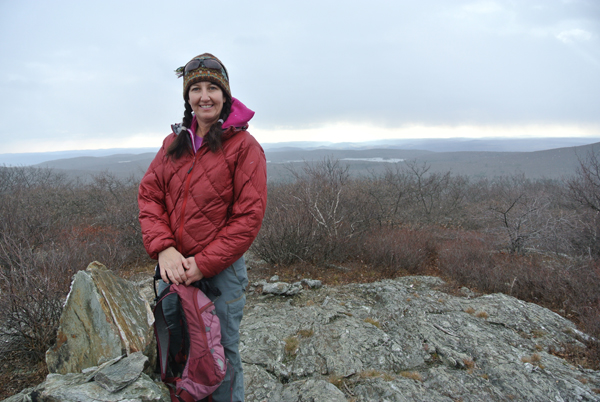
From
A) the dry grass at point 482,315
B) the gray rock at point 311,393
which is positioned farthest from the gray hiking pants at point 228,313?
the dry grass at point 482,315

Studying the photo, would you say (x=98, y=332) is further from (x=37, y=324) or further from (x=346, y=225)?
(x=346, y=225)

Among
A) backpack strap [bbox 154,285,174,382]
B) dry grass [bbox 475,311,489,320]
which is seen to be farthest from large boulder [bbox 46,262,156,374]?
dry grass [bbox 475,311,489,320]

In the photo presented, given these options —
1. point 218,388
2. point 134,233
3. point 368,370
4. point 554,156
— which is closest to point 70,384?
point 218,388

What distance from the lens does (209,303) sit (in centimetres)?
166

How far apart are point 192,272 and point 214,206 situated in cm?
40

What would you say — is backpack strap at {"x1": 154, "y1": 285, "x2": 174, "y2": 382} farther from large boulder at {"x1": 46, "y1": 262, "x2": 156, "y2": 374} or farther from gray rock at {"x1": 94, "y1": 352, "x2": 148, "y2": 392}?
large boulder at {"x1": 46, "y1": 262, "x2": 156, "y2": 374}

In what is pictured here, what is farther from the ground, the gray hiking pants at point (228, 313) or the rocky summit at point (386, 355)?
the gray hiking pants at point (228, 313)

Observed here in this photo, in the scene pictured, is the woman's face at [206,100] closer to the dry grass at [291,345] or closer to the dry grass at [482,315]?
the dry grass at [291,345]

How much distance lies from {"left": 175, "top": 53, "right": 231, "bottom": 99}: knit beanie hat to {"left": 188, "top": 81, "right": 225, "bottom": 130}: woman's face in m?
0.03

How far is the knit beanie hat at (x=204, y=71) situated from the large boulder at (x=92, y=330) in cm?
163

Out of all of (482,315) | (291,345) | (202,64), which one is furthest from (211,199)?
(482,315)

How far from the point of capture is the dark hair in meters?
1.70

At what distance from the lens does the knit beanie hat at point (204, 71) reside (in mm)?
1732

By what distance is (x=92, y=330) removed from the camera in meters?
2.04
